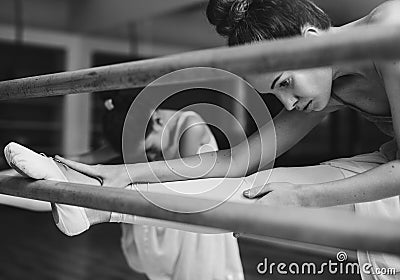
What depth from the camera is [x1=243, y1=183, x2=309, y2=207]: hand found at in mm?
852

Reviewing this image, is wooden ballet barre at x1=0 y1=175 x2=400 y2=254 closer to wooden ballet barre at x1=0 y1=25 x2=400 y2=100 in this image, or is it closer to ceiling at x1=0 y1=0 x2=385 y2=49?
wooden ballet barre at x1=0 y1=25 x2=400 y2=100

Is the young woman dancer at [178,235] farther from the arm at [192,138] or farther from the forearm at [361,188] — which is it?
the forearm at [361,188]

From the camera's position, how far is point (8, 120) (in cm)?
621

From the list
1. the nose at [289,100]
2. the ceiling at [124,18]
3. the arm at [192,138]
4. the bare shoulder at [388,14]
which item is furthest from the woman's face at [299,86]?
the ceiling at [124,18]

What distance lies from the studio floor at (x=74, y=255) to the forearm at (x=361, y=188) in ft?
7.21

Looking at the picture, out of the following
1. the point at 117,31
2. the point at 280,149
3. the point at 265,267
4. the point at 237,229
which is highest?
the point at 117,31

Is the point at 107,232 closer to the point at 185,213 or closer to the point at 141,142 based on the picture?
the point at 141,142

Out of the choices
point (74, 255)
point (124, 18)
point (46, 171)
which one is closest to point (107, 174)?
point (46, 171)

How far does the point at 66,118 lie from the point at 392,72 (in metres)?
5.76

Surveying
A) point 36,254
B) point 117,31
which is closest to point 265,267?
point 36,254

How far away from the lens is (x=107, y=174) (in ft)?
3.59

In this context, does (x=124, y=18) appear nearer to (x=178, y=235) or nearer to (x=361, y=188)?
(x=178, y=235)

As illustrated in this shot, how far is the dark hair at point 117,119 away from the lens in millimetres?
1951

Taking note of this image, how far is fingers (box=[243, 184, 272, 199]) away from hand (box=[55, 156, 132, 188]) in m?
0.26
